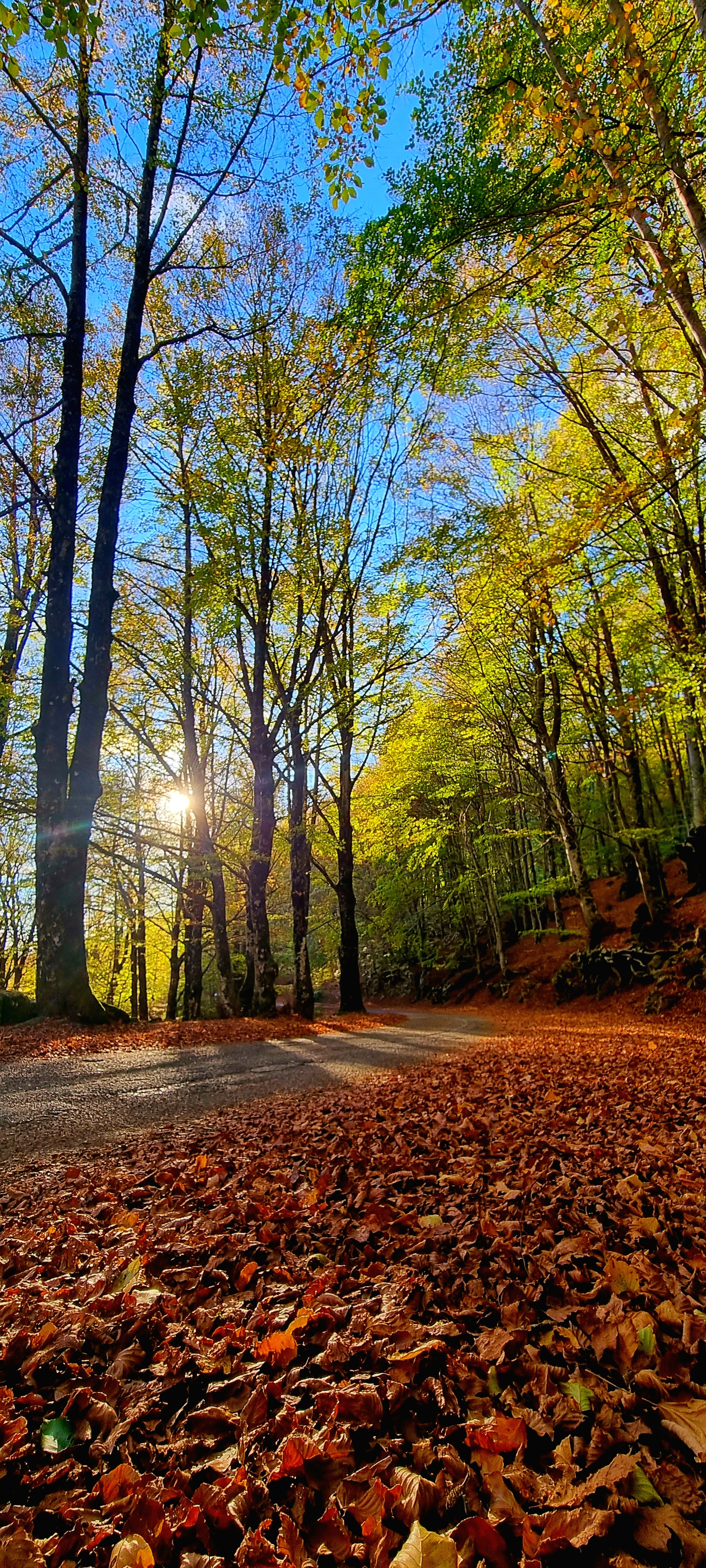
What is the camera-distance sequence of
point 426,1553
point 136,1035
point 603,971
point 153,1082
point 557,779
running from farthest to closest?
point 557,779
point 603,971
point 136,1035
point 153,1082
point 426,1553

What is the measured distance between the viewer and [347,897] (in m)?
14.1

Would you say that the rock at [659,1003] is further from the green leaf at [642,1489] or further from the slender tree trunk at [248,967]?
the green leaf at [642,1489]

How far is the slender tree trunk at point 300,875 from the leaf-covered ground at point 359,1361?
33.7ft

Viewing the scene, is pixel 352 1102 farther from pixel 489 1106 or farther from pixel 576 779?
pixel 576 779

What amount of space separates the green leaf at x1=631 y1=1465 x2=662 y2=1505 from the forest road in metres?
3.08

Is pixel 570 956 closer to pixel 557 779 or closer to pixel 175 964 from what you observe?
pixel 557 779

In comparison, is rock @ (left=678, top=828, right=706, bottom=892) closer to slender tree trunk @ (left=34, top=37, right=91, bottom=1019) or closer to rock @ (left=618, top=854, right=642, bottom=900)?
rock @ (left=618, top=854, right=642, bottom=900)

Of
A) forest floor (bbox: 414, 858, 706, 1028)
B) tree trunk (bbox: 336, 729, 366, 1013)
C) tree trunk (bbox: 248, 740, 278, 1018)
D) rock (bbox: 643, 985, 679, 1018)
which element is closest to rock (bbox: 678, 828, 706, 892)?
forest floor (bbox: 414, 858, 706, 1028)

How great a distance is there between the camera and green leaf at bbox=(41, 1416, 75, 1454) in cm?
129

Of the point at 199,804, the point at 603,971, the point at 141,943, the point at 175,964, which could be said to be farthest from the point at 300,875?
the point at 175,964

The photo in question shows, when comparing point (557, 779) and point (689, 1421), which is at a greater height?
point (557, 779)

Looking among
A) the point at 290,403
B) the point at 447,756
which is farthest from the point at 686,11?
the point at 447,756

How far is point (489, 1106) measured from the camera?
4.07 meters

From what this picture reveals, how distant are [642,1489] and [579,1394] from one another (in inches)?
10.2
